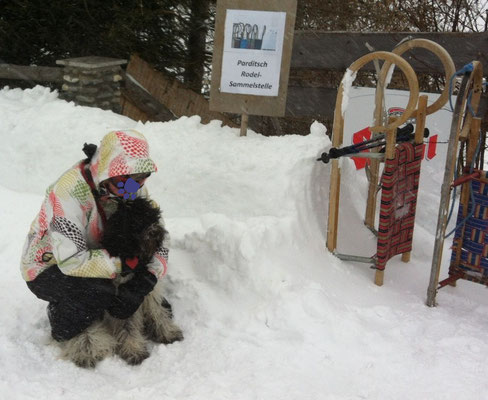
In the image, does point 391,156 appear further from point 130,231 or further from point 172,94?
point 172,94

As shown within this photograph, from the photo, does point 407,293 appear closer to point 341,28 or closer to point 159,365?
point 159,365

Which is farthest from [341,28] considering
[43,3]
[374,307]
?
[374,307]

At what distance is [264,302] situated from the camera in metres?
3.49

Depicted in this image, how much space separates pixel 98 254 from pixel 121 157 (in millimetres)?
563

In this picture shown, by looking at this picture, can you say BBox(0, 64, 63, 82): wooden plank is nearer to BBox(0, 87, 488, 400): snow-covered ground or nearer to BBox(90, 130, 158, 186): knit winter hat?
BBox(0, 87, 488, 400): snow-covered ground

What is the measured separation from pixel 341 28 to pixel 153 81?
3.46 m

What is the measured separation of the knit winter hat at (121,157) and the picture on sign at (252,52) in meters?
2.64

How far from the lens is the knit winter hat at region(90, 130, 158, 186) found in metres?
2.77

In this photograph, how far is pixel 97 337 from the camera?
123 inches

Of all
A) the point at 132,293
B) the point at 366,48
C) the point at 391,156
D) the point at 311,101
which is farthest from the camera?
the point at 311,101

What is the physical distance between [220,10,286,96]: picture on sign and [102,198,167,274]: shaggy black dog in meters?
2.66

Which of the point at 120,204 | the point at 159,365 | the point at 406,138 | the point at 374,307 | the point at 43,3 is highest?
the point at 43,3

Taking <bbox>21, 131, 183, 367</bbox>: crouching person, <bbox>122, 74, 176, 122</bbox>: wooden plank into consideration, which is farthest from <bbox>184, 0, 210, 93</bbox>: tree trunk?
<bbox>21, 131, 183, 367</bbox>: crouching person

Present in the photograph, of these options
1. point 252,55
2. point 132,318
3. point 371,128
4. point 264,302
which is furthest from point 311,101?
point 132,318
